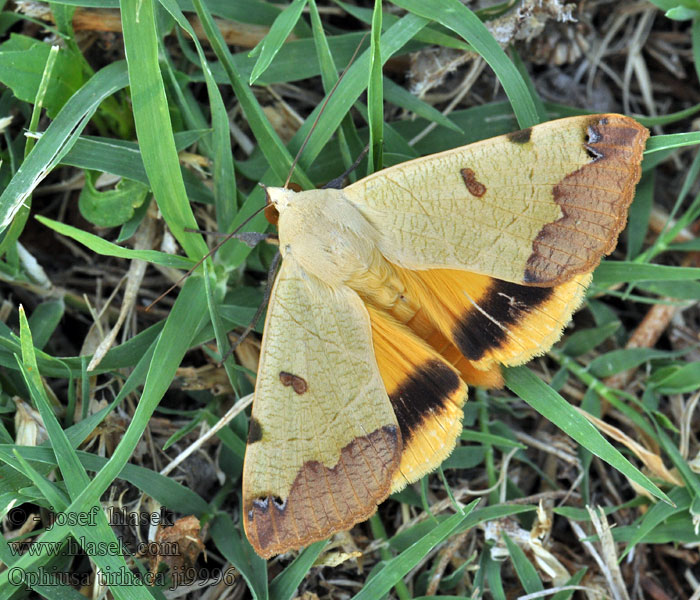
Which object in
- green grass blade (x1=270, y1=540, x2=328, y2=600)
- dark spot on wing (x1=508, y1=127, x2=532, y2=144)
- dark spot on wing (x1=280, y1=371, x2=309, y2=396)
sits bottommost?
green grass blade (x1=270, y1=540, x2=328, y2=600)

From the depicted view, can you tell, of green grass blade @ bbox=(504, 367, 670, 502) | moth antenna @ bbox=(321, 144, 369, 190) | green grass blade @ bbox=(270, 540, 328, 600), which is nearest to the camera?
green grass blade @ bbox=(504, 367, 670, 502)

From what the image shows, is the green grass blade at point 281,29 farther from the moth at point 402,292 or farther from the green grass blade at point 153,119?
the moth at point 402,292

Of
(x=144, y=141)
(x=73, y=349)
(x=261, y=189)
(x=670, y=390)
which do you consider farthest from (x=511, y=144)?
(x=73, y=349)

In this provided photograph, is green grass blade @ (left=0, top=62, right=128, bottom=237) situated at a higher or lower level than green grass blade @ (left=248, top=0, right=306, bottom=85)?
lower

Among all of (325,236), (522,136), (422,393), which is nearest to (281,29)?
(325,236)

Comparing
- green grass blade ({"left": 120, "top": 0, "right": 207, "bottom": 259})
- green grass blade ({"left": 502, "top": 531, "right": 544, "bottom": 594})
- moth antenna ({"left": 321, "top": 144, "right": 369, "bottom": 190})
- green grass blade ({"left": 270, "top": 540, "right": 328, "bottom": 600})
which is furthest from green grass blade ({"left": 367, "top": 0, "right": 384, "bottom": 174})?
green grass blade ({"left": 502, "top": 531, "right": 544, "bottom": 594})

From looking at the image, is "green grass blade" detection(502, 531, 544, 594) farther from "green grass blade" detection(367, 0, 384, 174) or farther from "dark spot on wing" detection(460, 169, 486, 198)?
"green grass blade" detection(367, 0, 384, 174)

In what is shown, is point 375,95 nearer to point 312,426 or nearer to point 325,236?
point 325,236
